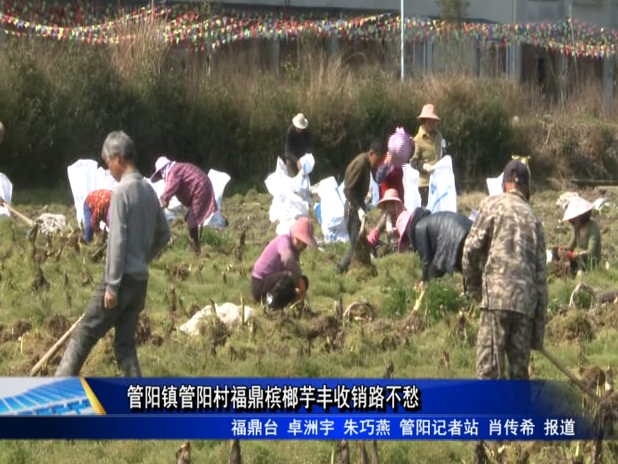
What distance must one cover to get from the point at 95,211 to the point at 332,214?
10.0ft

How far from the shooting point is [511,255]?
7.61 m

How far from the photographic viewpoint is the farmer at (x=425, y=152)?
15.5 m

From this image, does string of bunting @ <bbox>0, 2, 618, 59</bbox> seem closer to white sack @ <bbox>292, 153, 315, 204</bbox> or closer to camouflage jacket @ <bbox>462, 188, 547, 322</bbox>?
white sack @ <bbox>292, 153, 315, 204</bbox>

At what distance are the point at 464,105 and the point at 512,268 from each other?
56.6 ft

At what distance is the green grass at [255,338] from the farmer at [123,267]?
0.71 m

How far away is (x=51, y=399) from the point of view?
6.26m

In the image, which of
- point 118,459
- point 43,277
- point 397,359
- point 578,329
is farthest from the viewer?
point 43,277

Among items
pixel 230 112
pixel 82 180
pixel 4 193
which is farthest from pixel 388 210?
pixel 230 112

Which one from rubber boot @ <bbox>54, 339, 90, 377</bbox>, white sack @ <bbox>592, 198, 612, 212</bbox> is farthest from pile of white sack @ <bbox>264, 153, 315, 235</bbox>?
rubber boot @ <bbox>54, 339, 90, 377</bbox>

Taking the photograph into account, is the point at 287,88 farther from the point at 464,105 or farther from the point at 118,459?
the point at 118,459

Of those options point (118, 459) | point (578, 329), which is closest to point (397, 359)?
point (578, 329)

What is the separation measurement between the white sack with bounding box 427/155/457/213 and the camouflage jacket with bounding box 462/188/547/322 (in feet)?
23.9

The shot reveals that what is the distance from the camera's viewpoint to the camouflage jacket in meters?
7.60

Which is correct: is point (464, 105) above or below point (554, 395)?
above
